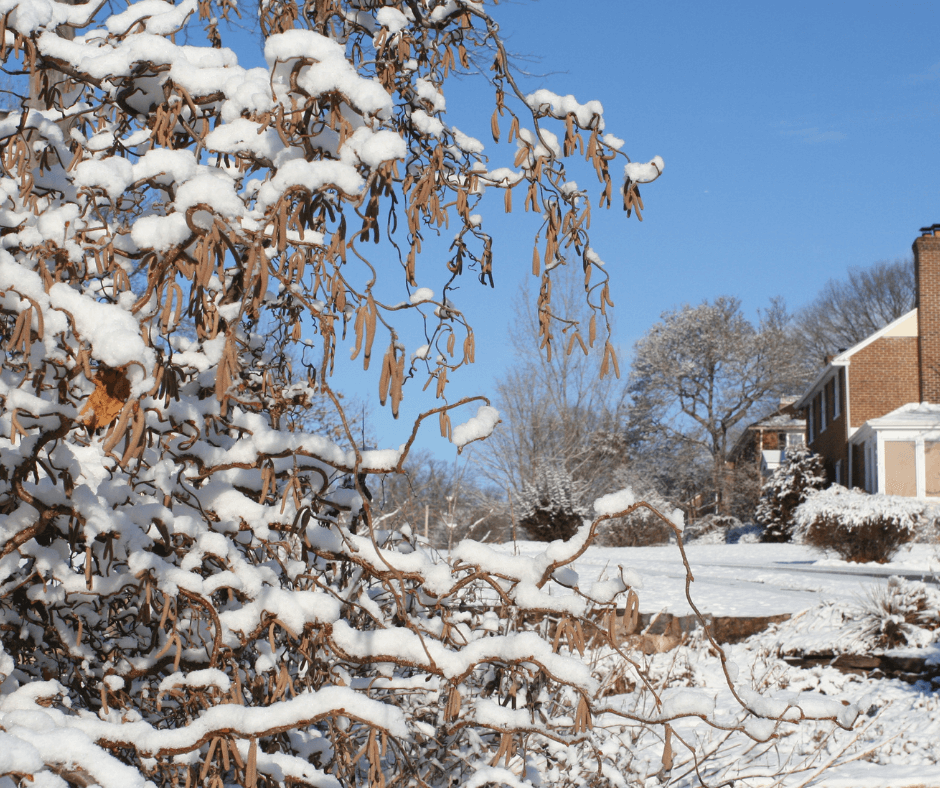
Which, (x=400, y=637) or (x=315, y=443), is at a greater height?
(x=315, y=443)

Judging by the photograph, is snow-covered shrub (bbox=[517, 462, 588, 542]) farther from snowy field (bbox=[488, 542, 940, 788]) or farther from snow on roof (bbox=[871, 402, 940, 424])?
snow on roof (bbox=[871, 402, 940, 424])

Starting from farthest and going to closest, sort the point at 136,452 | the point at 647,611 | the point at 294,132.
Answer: the point at 647,611
the point at 294,132
the point at 136,452

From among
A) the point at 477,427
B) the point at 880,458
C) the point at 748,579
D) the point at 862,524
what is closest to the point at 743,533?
the point at 880,458

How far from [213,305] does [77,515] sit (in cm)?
67

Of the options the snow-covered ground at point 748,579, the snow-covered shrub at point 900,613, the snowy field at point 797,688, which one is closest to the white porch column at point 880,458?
the snow-covered ground at point 748,579

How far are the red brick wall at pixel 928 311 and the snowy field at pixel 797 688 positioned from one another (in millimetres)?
15605

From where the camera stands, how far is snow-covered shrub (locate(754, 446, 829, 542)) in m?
24.4

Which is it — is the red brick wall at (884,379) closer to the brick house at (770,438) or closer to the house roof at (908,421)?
the house roof at (908,421)

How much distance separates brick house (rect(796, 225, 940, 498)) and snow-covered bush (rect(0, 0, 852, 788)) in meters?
24.9

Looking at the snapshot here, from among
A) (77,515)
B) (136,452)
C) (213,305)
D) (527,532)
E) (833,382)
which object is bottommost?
(527,532)

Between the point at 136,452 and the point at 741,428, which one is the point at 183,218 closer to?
the point at 136,452

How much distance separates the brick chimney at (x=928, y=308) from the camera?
2567 cm

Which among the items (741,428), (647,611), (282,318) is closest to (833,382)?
(741,428)

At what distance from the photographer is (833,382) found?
2895cm
